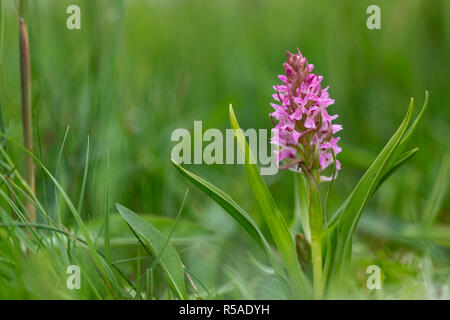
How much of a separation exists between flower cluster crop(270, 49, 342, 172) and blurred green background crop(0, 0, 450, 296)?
1.68 ft

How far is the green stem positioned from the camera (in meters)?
1.22

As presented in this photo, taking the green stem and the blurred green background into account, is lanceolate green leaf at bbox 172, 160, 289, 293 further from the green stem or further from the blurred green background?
the blurred green background

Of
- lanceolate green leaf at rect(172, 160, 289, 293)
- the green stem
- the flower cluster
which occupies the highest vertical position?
the flower cluster

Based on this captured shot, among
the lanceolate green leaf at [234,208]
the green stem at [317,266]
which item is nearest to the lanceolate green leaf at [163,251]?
the lanceolate green leaf at [234,208]

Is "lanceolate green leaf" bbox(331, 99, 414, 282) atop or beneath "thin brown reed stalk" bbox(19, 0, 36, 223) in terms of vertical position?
beneath

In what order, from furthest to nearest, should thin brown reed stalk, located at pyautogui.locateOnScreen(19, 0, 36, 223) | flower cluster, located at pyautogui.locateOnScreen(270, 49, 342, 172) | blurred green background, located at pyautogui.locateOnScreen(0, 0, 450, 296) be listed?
blurred green background, located at pyautogui.locateOnScreen(0, 0, 450, 296) < thin brown reed stalk, located at pyautogui.locateOnScreen(19, 0, 36, 223) < flower cluster, located at pyautogui.locateOnScreen(270, 49, 342, 172)

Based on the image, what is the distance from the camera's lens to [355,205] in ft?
4.04

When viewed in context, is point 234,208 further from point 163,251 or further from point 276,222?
point 163,251

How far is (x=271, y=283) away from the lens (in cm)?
151

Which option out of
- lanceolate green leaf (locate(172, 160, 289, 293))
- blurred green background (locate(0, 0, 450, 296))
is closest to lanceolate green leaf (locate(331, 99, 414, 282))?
lanceolate green leaf (locate(172, 160, 289, 293))

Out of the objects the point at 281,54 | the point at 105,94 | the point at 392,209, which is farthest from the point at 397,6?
the point at 105,94

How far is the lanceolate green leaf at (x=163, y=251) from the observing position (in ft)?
4.06

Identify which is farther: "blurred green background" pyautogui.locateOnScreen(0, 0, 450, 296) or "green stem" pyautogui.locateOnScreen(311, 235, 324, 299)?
"blurred green background" pyautogui.locateOnScreen(0, 0, 450, 296)
